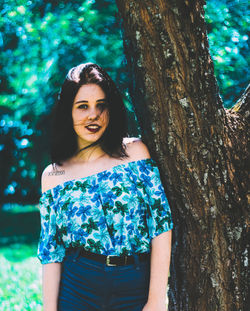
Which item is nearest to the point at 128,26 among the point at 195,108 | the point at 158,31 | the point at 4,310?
the point at 158,31

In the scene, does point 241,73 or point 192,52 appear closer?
point 192,52

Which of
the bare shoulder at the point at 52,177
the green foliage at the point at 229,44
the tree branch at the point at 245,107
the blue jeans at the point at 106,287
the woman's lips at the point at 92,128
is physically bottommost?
the blue jeans at the point at 106,287

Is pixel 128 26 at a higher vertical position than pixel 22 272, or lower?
higher

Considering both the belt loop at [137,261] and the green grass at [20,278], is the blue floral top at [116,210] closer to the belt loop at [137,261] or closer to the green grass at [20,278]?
the belt loop at [137,261]

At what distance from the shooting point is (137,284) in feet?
7.44

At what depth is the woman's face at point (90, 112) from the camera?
240 cm

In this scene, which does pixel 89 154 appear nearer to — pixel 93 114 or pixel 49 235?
pixel 93 114

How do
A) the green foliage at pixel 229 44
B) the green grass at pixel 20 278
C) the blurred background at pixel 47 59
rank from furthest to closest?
the green grass at pixel 20 278 < the blurred background at pixel 47 59 < the green foliage at pixel 229 44

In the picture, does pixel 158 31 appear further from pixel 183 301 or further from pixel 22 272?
pixel 22 272

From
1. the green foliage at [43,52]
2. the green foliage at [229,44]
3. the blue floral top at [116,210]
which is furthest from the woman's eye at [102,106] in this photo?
the green foliage at [43,52]

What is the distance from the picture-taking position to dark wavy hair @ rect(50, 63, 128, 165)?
243cm

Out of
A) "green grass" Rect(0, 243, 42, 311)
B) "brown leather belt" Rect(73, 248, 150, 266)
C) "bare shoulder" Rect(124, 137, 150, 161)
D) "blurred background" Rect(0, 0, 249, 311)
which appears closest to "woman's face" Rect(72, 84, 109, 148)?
"bare shoulder" Rect(124, 137, 150, 161)

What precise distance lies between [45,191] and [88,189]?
27 cm

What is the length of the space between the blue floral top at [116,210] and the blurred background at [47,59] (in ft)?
6.71
